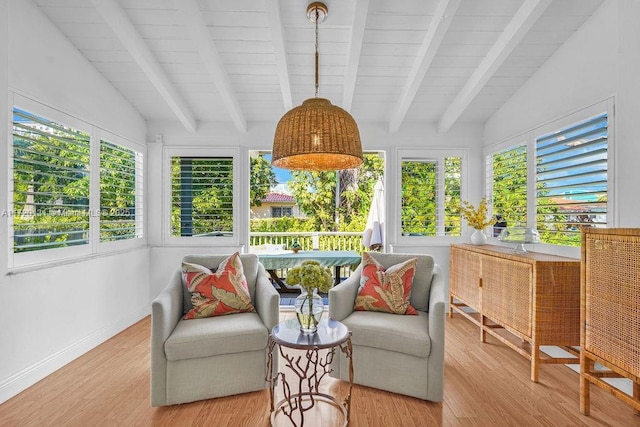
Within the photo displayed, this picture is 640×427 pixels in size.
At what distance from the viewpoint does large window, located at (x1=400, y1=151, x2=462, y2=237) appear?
4668 mm

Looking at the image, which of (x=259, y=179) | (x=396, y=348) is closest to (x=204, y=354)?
(x=396, y=348)

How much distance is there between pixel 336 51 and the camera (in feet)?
11.0

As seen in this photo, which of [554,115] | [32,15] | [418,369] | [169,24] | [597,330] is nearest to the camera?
[597,330]

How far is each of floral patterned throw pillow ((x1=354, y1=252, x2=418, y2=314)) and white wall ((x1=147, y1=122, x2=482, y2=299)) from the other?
1676 millimetres

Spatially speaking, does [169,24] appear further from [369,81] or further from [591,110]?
[591,110]

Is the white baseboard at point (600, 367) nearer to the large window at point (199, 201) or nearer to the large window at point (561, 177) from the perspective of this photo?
the large window at point (561, 177)

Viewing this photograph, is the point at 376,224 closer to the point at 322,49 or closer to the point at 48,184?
the point at 322,49

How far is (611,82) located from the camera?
8.85 ft

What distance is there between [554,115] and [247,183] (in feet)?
11.4

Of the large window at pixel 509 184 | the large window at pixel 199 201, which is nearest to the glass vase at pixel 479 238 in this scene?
the large window at pixel 509 184

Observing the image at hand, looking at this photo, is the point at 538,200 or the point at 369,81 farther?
the point at 369,81

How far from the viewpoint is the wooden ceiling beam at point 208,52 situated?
270cm

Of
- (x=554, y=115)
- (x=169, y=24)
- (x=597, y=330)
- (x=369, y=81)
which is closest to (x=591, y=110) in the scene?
(x=554, y=115)

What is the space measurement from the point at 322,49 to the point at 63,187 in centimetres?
264
